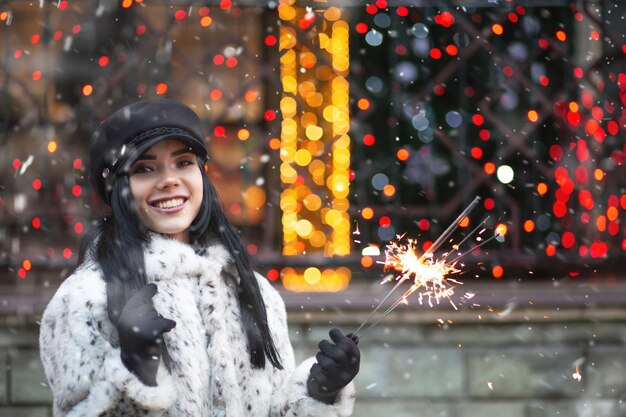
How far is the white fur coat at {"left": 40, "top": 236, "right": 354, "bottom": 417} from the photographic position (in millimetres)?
2754

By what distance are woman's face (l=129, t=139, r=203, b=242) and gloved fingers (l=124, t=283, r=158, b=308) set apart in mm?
299

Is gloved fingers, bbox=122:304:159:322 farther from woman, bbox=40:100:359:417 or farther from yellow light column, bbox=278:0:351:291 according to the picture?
yellow light column, bbox=278:0:351:291

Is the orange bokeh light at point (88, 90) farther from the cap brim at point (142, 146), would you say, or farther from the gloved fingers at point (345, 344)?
the gloved fingers at point (345, 344)

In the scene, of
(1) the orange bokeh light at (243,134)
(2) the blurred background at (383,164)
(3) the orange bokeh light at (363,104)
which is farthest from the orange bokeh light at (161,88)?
(3) the orange bokeh light at (363,104)

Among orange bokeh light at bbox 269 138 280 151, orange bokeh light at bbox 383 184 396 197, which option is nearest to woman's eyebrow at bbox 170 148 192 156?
orange bokeh light at bbox 269 138 280 151

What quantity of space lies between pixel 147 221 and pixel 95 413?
2.07ft

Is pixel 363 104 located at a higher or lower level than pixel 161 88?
lower

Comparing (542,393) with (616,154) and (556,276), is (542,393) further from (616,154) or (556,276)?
(616,154)

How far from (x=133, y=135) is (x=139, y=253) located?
1.20 ft

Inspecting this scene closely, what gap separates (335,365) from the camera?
295 centimetres

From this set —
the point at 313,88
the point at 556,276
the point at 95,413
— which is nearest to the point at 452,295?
the point at 556,276

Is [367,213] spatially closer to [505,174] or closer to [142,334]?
[505,174]

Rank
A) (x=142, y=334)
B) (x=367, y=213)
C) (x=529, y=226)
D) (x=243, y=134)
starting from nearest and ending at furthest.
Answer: (x=142, y=334) → (x=367, y=213) → (x=529, y=226) → (x=243, y=134)

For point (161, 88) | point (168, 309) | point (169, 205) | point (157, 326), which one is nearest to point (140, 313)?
point (157, 326)
